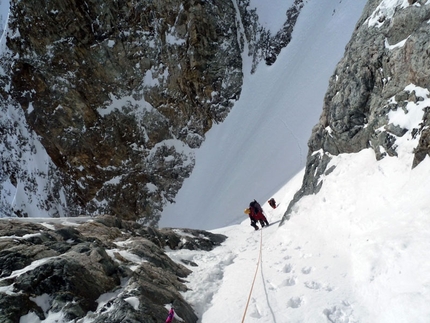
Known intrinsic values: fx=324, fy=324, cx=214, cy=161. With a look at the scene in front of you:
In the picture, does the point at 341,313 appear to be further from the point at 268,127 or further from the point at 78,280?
the point at 268,127

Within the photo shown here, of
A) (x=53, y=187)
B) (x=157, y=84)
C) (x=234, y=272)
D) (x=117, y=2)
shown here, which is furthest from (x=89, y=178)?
(x=234, y=272)

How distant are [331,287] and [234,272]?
312 cm

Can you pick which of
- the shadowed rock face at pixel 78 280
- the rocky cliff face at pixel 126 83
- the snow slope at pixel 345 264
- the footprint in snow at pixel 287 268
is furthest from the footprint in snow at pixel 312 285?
the rocky cliff face at pixel 126 83

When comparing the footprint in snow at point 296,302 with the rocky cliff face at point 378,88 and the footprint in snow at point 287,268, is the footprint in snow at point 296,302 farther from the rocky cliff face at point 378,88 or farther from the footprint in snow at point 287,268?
the rocky cliff face at point 378,88

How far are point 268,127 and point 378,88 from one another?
16.6 metres

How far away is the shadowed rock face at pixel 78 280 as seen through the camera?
560cm

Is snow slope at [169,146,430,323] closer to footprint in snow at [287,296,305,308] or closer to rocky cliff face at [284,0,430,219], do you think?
footprint in snow at [287,296,305,308]

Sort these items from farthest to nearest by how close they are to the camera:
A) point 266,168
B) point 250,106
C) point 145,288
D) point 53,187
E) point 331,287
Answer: point 53,187 → point 250,106 → point 266,168 → point 145,288 → point 331,287

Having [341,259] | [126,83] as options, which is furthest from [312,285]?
[126,83]

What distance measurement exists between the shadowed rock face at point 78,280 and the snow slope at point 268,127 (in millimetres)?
15237

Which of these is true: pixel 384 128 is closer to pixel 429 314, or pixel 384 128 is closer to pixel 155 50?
pixel 429 314

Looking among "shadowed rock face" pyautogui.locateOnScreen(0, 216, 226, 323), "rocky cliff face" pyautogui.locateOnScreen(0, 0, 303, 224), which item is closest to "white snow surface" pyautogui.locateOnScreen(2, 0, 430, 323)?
"shadowed rock face" pyautogui.locateOnScreen(0, 216, 226, 323)

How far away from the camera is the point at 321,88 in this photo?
Answer: 24938mm

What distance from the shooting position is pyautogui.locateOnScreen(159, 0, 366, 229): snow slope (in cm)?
2384
